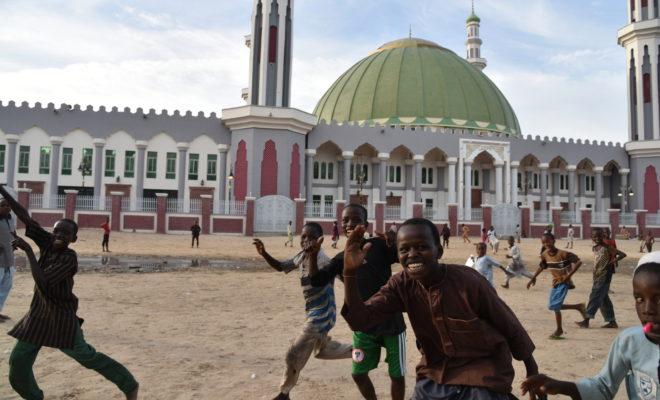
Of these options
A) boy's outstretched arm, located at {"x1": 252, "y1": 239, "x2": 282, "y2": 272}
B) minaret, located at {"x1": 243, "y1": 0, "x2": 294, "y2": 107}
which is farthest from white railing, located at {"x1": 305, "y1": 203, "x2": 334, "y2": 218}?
boy's outstretched arm, located at {"x1": 252, "y1": 239, "x2": 282, "y2": 272}

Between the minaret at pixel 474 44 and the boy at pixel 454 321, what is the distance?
62.7 meters

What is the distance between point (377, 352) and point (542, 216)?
32.3 metres

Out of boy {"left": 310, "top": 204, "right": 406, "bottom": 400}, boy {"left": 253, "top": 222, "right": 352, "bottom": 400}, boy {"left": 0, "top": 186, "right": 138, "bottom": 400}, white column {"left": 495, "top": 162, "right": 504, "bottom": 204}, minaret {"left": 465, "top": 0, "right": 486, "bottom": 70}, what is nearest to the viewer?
boy {"left": 0, "top": 186, "right": 138, "bottom": 400}

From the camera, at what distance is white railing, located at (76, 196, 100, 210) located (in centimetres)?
2591

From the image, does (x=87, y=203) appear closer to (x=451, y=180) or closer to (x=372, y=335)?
(x=451, y=180)

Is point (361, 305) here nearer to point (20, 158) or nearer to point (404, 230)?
point (404, 230)

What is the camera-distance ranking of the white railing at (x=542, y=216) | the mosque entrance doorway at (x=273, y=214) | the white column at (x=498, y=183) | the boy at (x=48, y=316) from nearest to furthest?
the boy at (x=48, y=316) < the mosque entrance doorway at (x=273, y=214) < the white railing at (x=542, y=216) < the white column at (x=498, y=183)

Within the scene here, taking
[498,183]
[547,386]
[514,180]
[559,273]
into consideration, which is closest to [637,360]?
[547,386]

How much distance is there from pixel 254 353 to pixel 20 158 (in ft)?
103

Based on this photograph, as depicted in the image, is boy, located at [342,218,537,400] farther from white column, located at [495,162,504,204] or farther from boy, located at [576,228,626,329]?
white column, located at [495,162,504,204]

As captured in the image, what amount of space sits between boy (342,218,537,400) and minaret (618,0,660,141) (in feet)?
144

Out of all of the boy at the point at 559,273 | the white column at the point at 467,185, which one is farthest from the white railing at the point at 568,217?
the boy at the point at 559,273

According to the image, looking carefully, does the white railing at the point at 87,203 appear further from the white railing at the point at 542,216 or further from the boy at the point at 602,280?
the white railing at the point at 542,216

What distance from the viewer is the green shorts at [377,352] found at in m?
3.52
